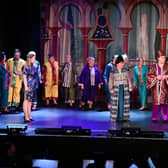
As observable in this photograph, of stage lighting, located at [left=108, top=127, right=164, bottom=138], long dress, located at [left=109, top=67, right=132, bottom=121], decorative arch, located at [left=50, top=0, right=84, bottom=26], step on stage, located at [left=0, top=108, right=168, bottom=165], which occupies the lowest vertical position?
step on stage, located at [left=0, top=108, right=168, bottom=165]

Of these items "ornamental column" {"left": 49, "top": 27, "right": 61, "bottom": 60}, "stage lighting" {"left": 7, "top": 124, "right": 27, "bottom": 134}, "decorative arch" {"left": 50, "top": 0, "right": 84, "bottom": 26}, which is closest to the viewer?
"stage lighting" {"left": 7, "top": 124, "right": 27, "bottom": 134}

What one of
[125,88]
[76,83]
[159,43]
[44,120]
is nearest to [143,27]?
[159,43]

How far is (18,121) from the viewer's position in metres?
7.62

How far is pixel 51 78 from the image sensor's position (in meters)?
9.86

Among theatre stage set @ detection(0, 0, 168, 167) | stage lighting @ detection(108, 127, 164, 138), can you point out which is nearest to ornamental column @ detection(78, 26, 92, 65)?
theatre stage set @ detection(0, 0, 168, 167)

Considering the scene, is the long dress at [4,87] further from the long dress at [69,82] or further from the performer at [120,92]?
the performer at [120,92]

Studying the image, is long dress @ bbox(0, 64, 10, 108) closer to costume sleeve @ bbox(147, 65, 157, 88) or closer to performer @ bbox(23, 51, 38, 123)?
performer @ bbox(23, 51, 38, 123)

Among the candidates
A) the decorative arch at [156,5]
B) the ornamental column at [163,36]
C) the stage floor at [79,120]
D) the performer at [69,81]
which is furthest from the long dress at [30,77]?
the ornamental column at [163,36]

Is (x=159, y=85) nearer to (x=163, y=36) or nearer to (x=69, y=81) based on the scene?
(x=163, y=36)

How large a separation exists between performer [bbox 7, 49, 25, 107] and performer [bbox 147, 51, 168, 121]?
3123 millimetres

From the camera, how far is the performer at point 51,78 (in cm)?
981

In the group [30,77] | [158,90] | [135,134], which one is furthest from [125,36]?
[135,134]

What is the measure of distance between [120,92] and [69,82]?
246 cm

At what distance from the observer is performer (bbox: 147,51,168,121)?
24.8 feet
